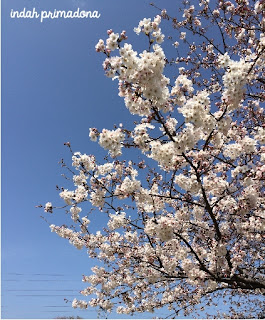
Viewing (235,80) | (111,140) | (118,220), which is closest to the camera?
(235,80)

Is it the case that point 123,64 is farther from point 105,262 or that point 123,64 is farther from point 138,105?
point 105,262

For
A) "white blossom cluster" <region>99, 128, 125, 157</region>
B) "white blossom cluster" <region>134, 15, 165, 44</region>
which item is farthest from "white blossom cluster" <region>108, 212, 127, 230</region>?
"white blossom cluster" <region>134, 15, 165, 44</region>

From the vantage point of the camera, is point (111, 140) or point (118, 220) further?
point (118, 220)

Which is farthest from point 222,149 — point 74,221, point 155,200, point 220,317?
point 220,317

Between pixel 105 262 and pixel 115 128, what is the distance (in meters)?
6.02

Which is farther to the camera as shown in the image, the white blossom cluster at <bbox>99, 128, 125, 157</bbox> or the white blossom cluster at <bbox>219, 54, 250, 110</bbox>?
the white blossom cluster at <bbox>99, 128, 125, 157</bbox>

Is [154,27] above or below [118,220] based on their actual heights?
above

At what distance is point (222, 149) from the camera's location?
6.53 metres

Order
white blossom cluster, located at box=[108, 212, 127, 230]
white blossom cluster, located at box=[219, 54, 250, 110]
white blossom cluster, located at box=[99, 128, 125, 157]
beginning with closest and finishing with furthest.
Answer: white blossom cluster, located at box=[219, 54, 250, 110] < white blossom cluster, located at box=[99, 128, 125, 157] < white blossom cluster, located at box=[108, 212, 127, 230]

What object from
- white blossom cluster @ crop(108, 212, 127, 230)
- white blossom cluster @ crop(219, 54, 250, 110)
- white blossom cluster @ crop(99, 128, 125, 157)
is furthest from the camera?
white blossom cluster @ crop(108, 212, 127, 230)

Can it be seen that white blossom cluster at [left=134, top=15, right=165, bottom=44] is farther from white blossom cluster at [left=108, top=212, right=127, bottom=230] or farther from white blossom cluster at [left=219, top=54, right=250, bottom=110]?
white blossom cluster at [left=108, top=212, right=127, bottom=230]

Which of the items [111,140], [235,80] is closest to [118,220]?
[111,140]

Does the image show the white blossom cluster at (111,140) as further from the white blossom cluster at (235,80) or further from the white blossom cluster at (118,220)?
the white blossom cluster at (118,220)

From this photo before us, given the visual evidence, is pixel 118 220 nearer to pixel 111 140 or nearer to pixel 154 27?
pixel 111 140
